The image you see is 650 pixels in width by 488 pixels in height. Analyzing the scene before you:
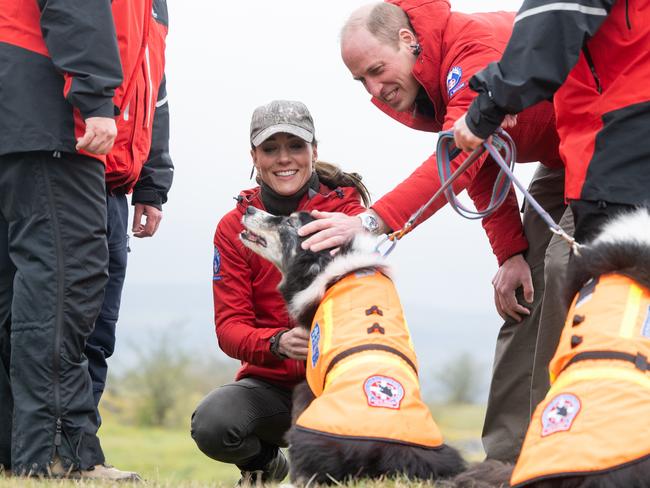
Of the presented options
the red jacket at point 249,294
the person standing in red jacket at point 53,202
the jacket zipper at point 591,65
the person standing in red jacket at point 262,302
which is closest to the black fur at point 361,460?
the person standing in red jacket at point 262,302

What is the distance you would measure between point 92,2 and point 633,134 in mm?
2446

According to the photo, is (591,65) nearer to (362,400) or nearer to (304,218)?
(362,400)

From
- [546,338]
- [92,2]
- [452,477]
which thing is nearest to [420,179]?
[546,338]

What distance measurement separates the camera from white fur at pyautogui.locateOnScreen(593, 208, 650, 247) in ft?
8.75

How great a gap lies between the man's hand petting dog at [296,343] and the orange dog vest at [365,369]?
267 millimetres

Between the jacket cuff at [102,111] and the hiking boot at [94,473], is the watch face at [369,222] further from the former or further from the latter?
the hiking boot at [94,473]

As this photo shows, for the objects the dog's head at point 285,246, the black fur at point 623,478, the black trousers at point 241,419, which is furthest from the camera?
the black trousers at point 241,419

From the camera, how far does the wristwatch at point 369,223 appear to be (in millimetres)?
3953

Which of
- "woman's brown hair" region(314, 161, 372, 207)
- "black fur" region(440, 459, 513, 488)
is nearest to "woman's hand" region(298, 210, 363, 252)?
"woman's brown hair" region(314, 161, 372, 207)

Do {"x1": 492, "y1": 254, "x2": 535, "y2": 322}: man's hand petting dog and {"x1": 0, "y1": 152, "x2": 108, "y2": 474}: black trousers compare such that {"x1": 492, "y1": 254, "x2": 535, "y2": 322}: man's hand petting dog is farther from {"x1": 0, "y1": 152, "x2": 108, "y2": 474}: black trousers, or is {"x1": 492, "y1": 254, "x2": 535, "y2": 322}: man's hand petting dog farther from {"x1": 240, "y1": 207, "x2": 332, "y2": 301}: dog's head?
{"x1": 0, "y1": 152, "x2": 108, "y2": 474}: black trousers

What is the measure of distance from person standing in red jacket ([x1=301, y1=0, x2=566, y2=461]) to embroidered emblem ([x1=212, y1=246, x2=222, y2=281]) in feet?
2.18

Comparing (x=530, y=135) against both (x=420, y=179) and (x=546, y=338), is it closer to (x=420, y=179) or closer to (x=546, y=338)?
(x=420, y=179)

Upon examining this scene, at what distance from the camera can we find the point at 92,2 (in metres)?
3.79

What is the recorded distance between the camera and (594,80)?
299cm
